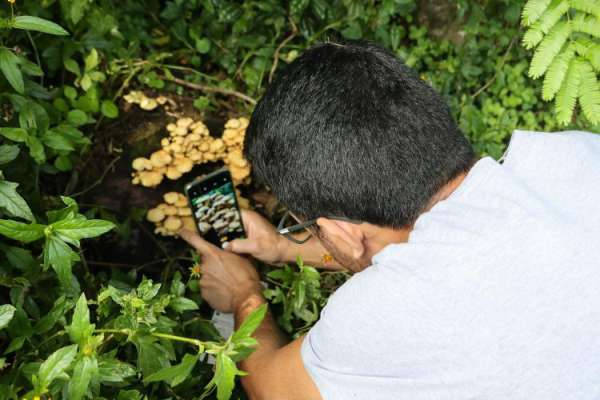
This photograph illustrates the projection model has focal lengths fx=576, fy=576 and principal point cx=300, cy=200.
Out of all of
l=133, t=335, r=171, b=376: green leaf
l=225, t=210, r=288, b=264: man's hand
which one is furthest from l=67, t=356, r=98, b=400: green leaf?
l=225, t=210, r=288, b=264: man's hand

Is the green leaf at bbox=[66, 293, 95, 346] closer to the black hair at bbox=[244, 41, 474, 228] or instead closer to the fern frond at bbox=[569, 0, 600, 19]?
the black hair at bbox=[244, 41, 474, 228]

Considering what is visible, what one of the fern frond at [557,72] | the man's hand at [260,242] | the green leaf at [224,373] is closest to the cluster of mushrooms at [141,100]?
the man's hand at [260,242]

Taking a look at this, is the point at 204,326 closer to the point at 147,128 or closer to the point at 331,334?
the point at 331,334

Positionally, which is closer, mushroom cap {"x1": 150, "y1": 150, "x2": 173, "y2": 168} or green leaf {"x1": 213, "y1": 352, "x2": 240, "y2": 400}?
green leaf {"x1": 213, "y1": 352, "x2": 240, "y2": 400}

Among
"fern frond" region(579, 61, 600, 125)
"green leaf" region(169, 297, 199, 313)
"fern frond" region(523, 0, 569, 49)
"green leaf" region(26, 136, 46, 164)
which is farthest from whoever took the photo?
"fern frond" region(579, 61, 600, 125)

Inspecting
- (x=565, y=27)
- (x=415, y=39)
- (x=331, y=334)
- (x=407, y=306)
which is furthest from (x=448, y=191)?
(x=415, y=39)

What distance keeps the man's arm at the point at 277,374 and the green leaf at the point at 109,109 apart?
1.33m

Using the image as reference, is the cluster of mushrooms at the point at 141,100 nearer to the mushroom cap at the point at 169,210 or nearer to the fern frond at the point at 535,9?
the mushroom cap at the point at 169,210

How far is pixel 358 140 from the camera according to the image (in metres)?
1.85

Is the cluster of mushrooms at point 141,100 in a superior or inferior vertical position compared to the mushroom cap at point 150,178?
superior

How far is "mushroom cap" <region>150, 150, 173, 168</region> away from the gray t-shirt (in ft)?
5.00

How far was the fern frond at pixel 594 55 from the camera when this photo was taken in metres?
2.47

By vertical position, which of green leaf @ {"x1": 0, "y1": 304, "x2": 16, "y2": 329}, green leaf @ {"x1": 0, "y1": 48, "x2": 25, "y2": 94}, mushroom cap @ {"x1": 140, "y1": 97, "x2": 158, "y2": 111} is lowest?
green leaf @ {"x1": 0, "y1": 304, "x2": 16, "y2": 329}

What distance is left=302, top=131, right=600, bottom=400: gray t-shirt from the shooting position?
1581 mm
